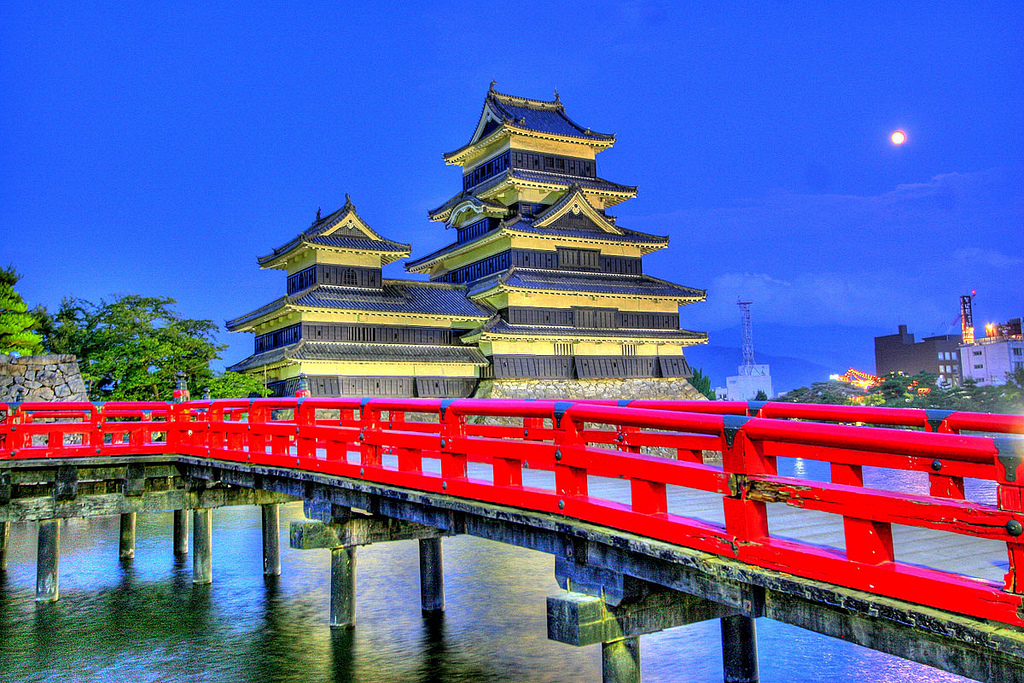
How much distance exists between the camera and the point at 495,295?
134 feet

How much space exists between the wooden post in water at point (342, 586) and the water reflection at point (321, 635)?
0.83 feet

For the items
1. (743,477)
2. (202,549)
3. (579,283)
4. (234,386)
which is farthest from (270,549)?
(579,283)

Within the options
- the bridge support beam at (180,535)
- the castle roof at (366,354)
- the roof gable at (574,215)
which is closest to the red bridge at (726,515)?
the bridge support beam at (180,535)

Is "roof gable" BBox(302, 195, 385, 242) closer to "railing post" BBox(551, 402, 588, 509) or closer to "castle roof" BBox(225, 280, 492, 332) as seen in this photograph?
"castle roof" BBox(225, 280, 492, 332)

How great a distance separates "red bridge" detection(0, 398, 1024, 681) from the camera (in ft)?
13.1

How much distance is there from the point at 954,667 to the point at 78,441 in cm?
3215

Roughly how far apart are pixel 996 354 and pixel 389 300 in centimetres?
5809

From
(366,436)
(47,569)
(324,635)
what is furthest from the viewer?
(47,569)

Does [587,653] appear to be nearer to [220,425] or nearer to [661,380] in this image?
[220,425]

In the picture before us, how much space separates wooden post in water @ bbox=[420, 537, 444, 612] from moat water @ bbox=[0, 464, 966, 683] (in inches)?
13.8

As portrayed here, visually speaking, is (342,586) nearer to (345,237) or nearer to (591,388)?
(345,237)

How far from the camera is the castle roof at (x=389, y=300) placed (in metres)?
36.4

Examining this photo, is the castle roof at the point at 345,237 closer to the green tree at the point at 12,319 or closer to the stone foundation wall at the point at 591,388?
the stone foundation wall at the point at 591,388

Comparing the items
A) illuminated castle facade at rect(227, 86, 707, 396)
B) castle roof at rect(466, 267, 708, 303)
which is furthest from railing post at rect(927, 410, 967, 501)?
castle roof at rect(466, 267, 708, 303)
